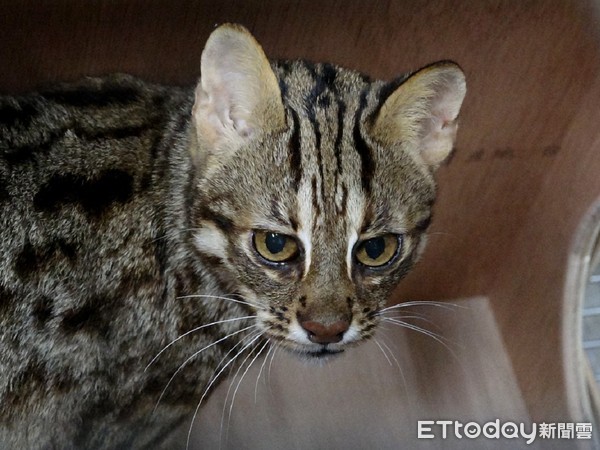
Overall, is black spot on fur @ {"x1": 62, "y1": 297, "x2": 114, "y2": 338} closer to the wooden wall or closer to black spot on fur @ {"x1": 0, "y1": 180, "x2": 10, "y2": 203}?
black spot on fur @ {"x1": 0, "y1": 180, "x2": 10, "y2": 203}

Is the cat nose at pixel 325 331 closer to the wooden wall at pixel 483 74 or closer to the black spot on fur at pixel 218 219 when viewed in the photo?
the black spot on fur at pixel 218 219

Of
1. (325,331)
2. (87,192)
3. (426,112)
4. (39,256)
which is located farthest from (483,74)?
(39,256)

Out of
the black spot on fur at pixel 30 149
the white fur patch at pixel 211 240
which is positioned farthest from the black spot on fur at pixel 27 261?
the white fur patch at pixel 211 240

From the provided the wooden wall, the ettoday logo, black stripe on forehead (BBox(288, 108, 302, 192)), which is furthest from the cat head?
the ettoday logo

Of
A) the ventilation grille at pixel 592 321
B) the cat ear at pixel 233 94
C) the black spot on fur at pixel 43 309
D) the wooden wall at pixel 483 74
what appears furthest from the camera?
the ventilation grille at pixel 592 321

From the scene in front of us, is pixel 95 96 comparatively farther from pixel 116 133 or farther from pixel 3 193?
pixel 3 193

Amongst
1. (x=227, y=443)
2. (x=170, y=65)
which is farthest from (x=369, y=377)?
(x=170, y=65)
